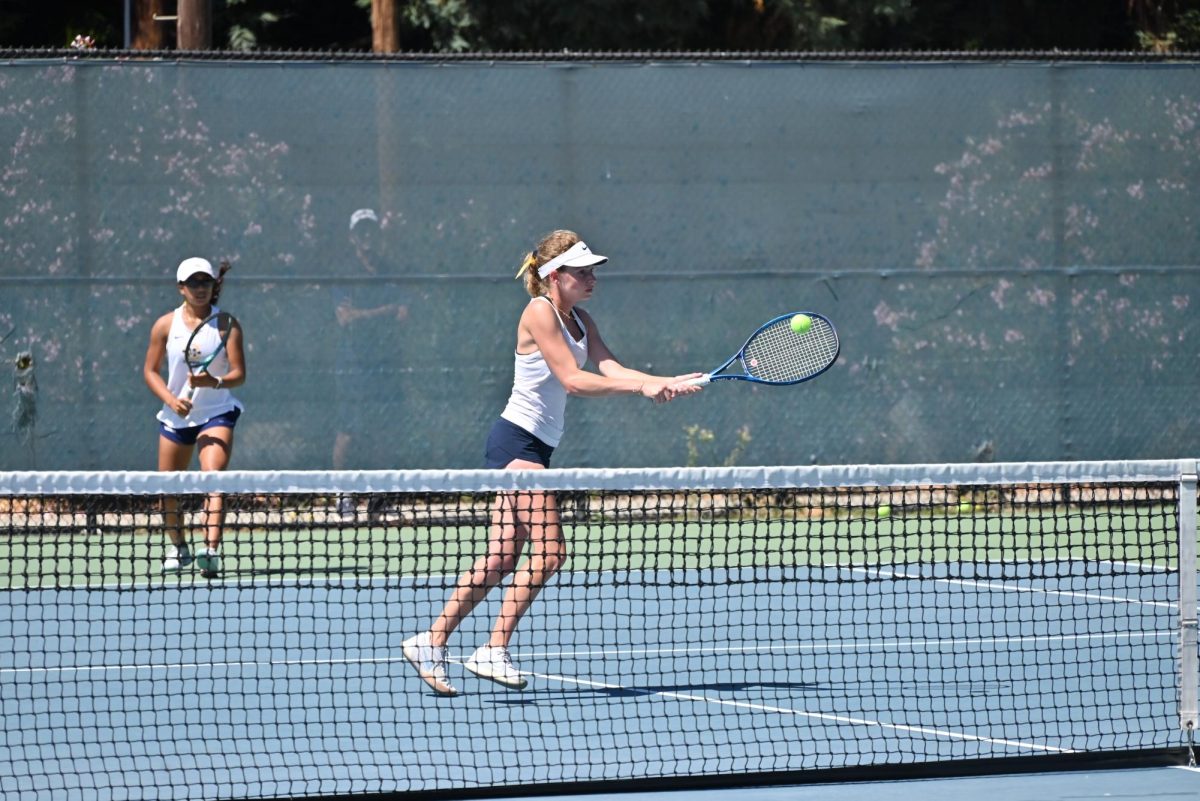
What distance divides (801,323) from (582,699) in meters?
1.37

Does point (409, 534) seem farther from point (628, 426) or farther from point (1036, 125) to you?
point (1036, 125)

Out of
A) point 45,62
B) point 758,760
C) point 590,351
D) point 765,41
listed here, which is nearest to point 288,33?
point 765,41

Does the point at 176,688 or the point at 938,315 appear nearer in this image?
the point at 176,688

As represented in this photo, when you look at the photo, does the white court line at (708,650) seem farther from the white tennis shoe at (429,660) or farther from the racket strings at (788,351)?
the racket strings at (788,351)

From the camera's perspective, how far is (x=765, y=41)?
1452cm

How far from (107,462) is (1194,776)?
5.92m

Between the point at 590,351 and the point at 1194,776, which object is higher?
the point at 590,351

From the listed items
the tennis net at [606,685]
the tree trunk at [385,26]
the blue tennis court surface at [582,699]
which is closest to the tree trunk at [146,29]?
the tree trunk at [385,26]

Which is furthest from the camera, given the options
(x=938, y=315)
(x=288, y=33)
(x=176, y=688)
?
(x=288, y=33)

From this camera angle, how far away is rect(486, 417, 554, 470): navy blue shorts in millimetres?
5141

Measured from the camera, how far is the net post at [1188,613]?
4.19m

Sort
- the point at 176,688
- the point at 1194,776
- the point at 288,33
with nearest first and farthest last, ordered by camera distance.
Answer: the point at 1194,776, the point at 176,688, the point at 288,33

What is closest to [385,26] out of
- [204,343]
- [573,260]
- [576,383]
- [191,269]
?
[191,269]

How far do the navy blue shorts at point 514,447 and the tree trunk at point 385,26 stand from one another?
22.5 feet
